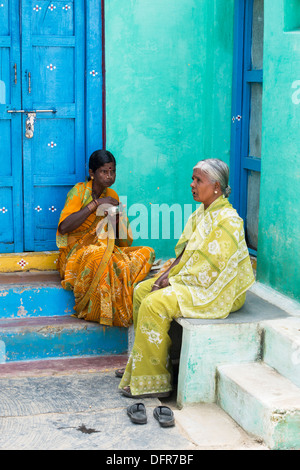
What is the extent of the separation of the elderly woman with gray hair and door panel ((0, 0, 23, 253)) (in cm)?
192

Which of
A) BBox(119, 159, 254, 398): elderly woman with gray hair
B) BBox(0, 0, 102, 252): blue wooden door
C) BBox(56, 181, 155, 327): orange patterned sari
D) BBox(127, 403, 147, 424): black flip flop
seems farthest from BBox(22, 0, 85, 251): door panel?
BBox(127, 403, 147, 424): black flip flop

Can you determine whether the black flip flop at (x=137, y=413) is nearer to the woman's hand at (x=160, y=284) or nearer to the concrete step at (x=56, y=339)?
→ the woman's hand at (x=160, y=284)

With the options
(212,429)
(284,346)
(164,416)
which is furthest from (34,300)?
(284,346)

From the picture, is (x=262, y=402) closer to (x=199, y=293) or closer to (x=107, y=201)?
(x=199, y=293)

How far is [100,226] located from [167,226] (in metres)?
0.80

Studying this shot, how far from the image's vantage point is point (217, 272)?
434 cm

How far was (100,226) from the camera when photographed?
219 inches

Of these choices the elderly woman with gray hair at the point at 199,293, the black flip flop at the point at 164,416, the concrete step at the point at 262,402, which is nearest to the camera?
the concrete step at the point at 262,402

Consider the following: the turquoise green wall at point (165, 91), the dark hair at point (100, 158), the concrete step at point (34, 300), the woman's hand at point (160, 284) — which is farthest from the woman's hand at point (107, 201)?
the woman's hand at point (160, 284)

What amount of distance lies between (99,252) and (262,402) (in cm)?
197

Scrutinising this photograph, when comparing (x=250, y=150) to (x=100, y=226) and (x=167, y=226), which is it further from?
(x=100, y=226)

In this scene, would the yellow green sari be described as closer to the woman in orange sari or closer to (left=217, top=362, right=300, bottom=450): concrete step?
(left=217, top=362, right=300, bottom=450): concrete step

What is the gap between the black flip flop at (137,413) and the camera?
3.93 meters

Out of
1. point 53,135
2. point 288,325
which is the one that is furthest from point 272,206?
point 53,135
